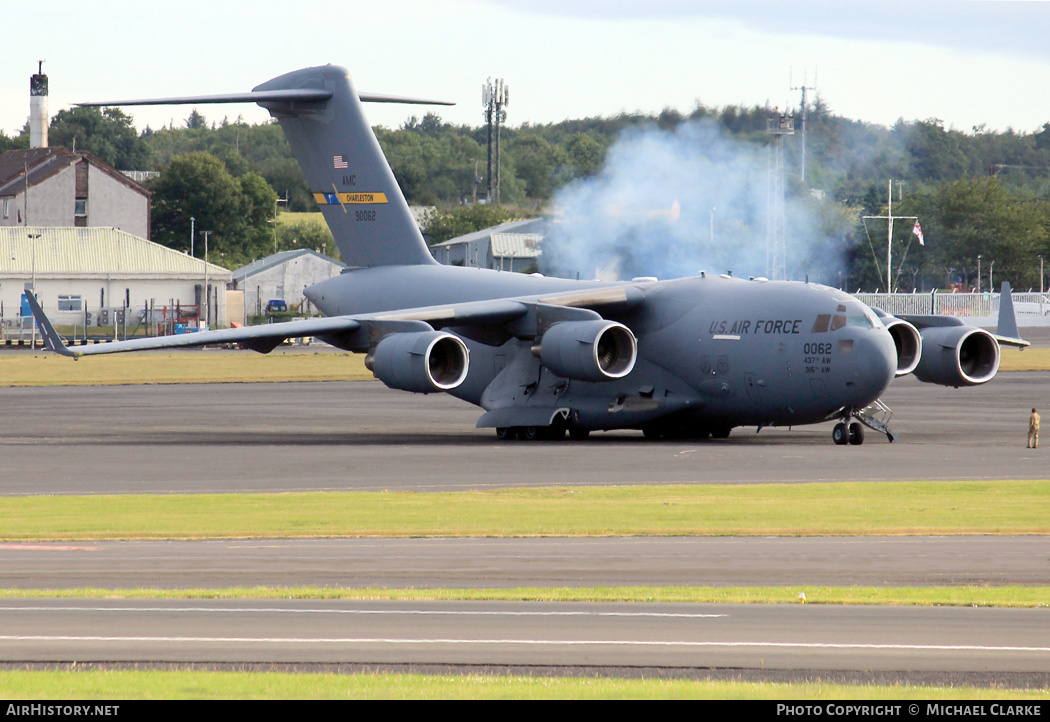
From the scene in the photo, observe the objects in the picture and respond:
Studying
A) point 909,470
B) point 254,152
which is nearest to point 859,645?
point 909,470

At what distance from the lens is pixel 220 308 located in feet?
323

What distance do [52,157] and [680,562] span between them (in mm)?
102797

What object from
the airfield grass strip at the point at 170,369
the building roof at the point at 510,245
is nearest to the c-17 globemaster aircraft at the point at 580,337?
the airfield grass strip at the point at 170,369

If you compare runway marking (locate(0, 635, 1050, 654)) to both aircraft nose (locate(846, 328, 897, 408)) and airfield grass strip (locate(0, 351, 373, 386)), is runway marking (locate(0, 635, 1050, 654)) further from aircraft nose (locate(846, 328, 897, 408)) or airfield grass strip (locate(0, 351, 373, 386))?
airfield grass strip (locate(0, 351, 373, 386))

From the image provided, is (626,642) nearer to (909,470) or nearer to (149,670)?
(149,670)

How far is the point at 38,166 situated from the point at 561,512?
98.0m

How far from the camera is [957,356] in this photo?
32.9m

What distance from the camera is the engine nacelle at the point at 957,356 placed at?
33.0 meters

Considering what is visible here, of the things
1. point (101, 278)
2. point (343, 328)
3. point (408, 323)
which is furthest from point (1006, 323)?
point (101, 278)

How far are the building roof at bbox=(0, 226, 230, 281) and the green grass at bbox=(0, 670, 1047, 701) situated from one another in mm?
90192

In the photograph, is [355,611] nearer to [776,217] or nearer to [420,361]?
[420,361]

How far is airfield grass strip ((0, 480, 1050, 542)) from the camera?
60.0 feet

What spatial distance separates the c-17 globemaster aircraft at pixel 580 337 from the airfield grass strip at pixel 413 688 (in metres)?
20.4

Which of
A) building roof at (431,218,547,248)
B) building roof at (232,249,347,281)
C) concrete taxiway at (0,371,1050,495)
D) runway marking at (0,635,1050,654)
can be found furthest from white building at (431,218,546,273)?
runway marking at (0,635,1050,654)
